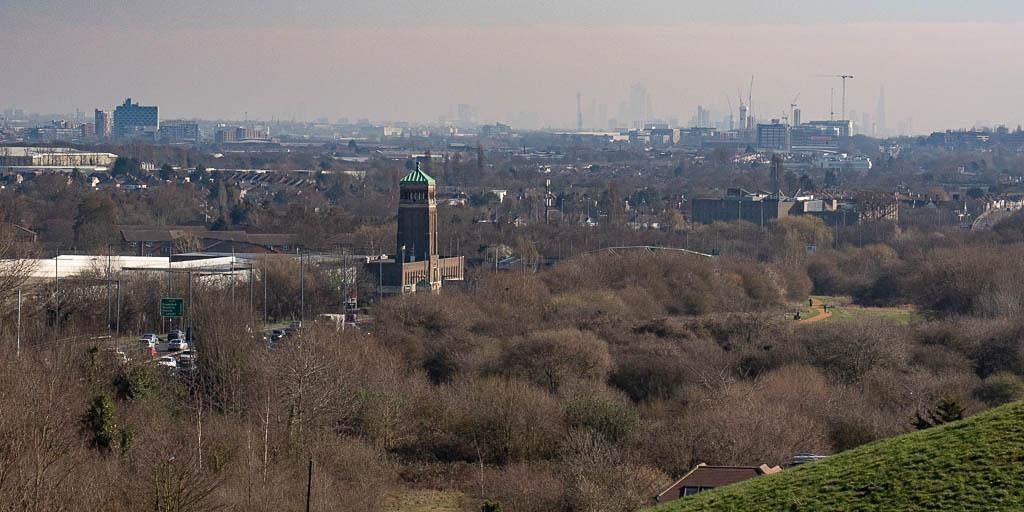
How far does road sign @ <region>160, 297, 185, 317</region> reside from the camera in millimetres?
39844

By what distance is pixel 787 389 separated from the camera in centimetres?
3450

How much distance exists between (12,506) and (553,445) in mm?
13309

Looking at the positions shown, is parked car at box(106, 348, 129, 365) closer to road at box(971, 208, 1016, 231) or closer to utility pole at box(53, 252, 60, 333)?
Result: utility pole at box(53, 252, 60, 333)

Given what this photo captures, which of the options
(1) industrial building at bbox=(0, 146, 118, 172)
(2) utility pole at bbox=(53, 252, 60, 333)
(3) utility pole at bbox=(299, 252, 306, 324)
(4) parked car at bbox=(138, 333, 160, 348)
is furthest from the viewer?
(1) industrial building at bbox=(0, 146, 118, 172)

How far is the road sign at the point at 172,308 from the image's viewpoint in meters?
39.8

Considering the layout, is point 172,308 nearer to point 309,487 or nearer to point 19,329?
point 19,329

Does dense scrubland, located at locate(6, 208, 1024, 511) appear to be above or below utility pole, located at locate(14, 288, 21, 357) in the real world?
below

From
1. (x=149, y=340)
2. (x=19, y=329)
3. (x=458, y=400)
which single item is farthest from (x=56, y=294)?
(x=458, y=400)

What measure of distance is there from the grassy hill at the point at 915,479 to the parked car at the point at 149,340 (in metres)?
19.7

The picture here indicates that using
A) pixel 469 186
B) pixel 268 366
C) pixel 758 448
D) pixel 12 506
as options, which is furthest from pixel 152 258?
pixel 469 186

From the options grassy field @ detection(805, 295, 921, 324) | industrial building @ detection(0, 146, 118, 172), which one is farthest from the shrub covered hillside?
industrial building @ detection(0, 146, 118, 172)

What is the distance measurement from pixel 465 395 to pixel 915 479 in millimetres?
15675

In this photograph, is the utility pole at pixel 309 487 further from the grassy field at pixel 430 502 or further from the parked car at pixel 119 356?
the parked car at pixel 119 356

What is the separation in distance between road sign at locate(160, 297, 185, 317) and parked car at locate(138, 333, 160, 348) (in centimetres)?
66
